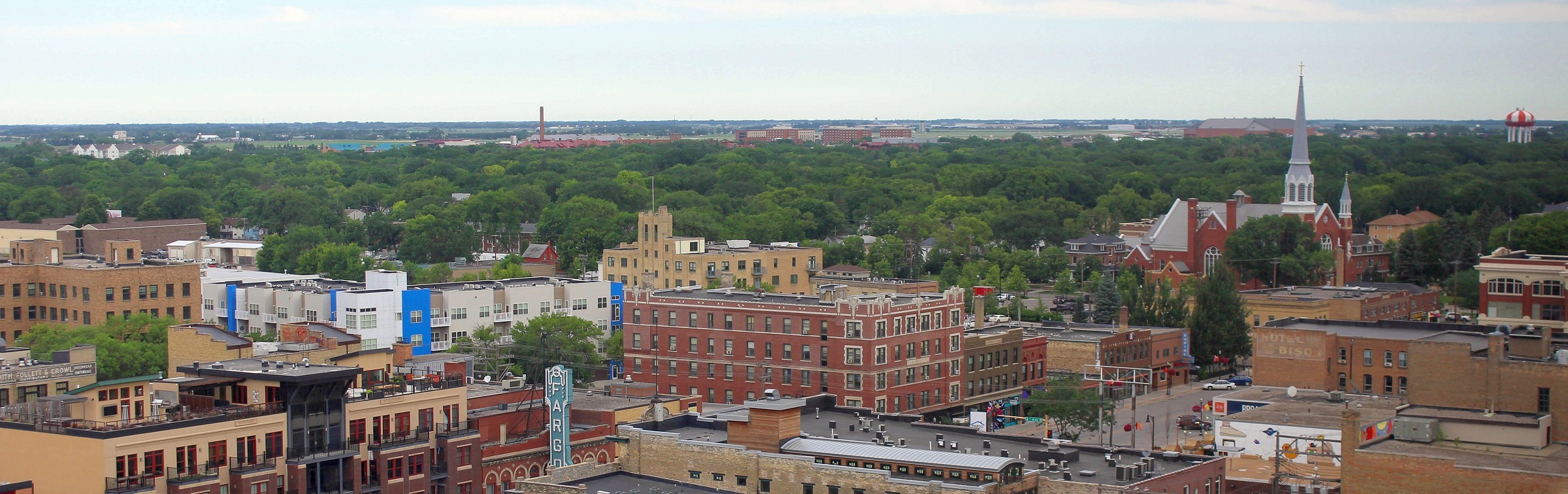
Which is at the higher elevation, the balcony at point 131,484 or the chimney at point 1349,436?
the chimney at point 1349,436

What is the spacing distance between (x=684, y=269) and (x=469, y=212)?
81701 mm

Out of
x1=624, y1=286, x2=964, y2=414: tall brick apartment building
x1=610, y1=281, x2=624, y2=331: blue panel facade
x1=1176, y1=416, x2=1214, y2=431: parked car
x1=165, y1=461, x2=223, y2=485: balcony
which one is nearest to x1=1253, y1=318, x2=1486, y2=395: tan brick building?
x1=1176, y1=416, x2=1214, y2=431: parked car

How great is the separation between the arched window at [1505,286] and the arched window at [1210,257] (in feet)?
148

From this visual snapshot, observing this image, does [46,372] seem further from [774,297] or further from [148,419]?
[774,297]

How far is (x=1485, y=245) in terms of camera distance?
542ft

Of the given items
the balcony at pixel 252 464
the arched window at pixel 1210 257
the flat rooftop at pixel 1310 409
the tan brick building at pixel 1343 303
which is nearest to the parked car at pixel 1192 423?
the flat rooftop at pixel 1310 409

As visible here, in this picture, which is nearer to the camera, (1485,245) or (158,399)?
(158,399)

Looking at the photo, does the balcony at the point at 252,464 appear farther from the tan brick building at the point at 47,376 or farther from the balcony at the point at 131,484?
the tan brick building at the point at 47,376

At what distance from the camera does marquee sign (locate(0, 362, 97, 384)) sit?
60531 mm

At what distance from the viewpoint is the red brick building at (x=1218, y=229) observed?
503 ft

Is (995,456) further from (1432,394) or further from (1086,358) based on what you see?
(1086,358)

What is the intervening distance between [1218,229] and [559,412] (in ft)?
337

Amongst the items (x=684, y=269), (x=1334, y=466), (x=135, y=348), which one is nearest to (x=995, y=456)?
(x=1334, y=466)

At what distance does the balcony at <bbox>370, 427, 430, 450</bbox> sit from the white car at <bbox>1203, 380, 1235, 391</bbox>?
57.9 metres
